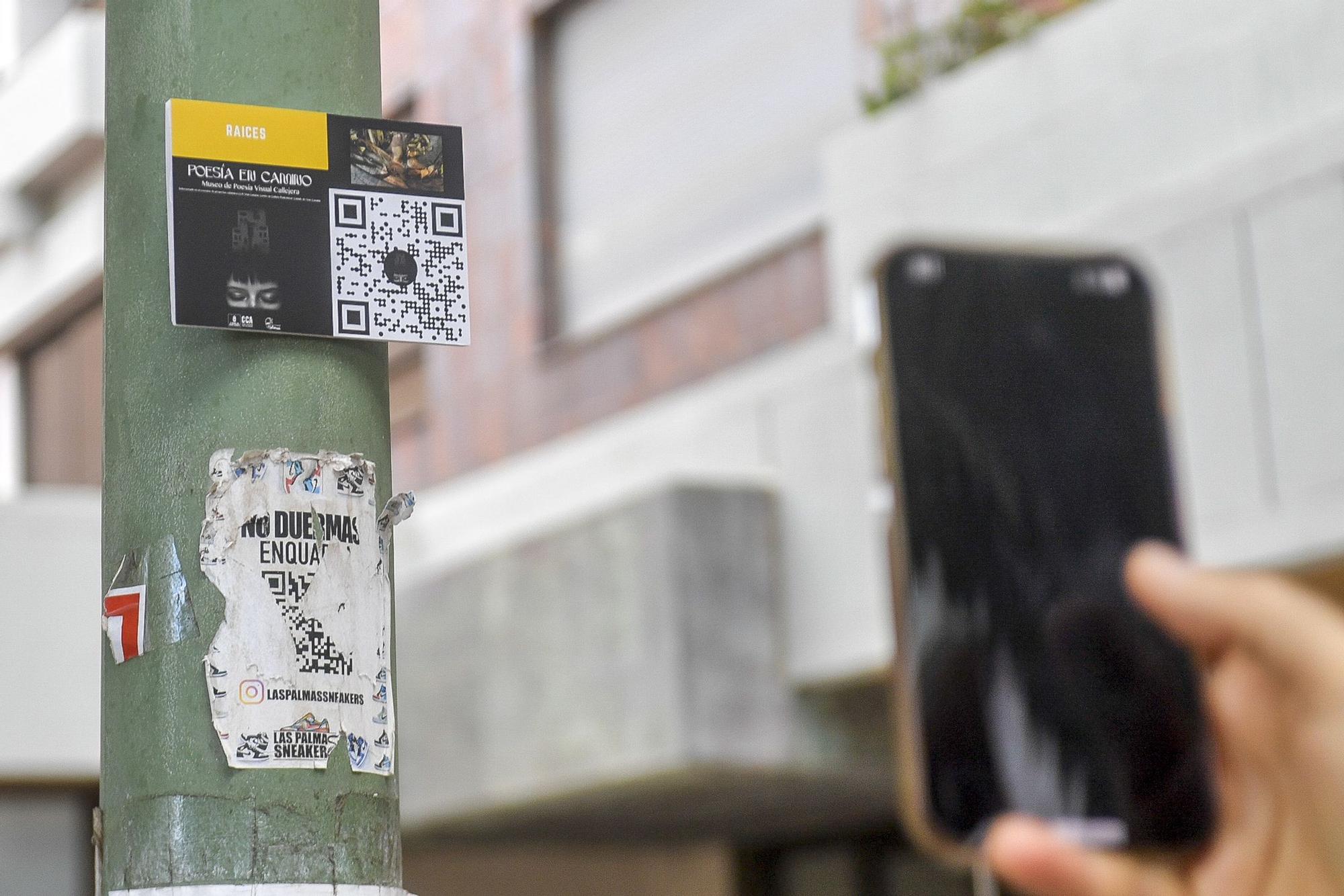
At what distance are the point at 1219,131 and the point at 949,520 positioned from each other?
605 centimetres

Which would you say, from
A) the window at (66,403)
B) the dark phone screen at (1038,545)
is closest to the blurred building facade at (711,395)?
the window at (66,403)

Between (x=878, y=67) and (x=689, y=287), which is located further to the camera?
(x=689, y=287)

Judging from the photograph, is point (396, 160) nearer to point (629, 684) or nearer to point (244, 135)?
point (244, 135)

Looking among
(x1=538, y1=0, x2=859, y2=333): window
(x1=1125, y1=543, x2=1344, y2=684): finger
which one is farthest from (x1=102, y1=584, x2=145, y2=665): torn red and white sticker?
(x1=538, y1=0, x2=859, y2=333): window

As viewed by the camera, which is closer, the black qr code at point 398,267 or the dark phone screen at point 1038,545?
the black qr code at point 398,267

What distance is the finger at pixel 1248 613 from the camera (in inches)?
49.8

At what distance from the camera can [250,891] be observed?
192cm

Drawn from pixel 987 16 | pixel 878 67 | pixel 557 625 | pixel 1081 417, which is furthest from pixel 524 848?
pixel 1081 417

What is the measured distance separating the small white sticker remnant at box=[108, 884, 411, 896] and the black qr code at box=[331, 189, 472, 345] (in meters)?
0.53

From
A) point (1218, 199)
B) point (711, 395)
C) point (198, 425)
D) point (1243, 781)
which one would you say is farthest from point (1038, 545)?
point (711, 395)

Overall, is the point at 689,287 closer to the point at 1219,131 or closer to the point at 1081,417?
the point at 1219,131

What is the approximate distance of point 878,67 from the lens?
1083 cm

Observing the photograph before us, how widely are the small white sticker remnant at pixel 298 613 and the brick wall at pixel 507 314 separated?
960 cm

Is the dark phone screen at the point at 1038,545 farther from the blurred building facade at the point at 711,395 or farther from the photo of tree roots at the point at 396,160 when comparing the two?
the blurred building facade at the point at 711,395
